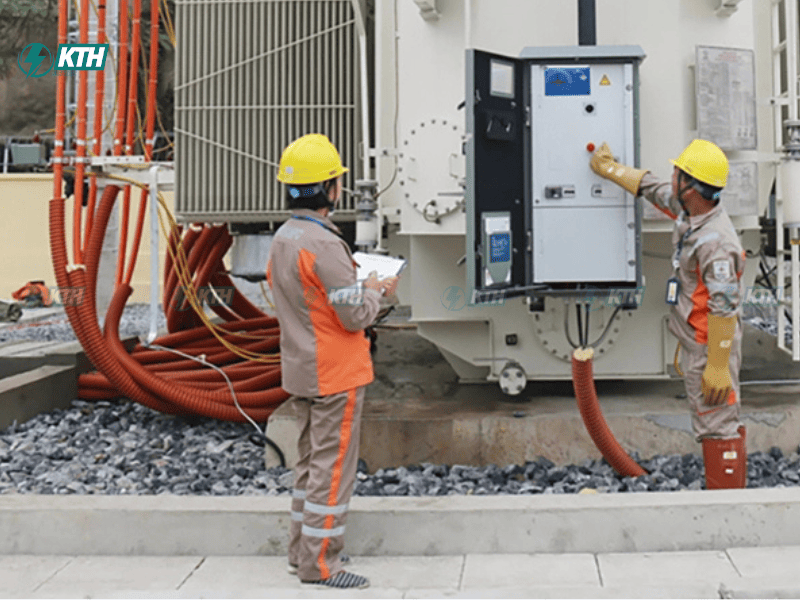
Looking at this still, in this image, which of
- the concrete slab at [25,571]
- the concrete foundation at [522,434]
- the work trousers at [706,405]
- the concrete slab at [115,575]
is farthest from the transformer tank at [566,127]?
the concrete slab at [25,571]

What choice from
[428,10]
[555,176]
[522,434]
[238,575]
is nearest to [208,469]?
[522,434]

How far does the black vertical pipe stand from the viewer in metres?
5.03

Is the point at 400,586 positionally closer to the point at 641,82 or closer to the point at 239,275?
the point at 641,82

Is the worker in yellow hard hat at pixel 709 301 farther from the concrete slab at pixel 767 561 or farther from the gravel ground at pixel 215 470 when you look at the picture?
the concrete slab at pixel 767 561

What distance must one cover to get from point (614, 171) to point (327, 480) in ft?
7.75

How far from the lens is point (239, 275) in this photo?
7145mm

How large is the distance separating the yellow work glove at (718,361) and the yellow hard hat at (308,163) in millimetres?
1951

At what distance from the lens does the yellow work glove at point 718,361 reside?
4301 millimetres

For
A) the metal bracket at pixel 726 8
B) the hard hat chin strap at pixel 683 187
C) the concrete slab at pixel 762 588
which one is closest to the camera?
the concrete slab at pixel 762 588

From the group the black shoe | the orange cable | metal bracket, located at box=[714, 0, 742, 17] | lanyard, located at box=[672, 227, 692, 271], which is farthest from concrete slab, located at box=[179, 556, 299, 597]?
metal bracket, located at box=[714, 0, 742, 17]

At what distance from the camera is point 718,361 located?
14.3 feet

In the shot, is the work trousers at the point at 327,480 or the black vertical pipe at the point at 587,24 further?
the black vertical pipe at the point at 587,24

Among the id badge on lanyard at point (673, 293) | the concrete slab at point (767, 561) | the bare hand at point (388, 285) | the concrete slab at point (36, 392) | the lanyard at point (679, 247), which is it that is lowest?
the concrete slab at point (767, 561)

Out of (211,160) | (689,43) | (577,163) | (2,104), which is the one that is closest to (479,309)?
(577,163)
